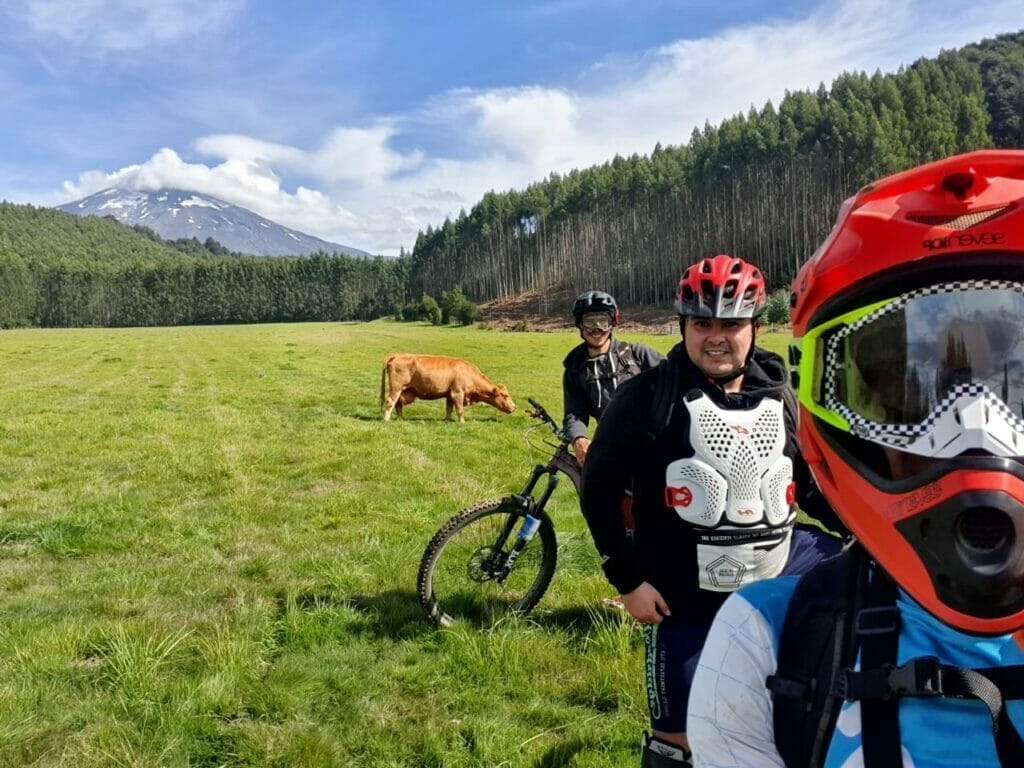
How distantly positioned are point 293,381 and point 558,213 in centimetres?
8005

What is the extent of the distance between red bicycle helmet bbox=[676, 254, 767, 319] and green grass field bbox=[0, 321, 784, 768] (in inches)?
89.9

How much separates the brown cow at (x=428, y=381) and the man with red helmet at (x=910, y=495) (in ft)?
45.7

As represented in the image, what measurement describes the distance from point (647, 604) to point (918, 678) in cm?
157

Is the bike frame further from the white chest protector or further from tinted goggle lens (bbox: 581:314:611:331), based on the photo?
the white chest protector

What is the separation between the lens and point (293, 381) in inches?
865

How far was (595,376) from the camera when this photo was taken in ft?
16.0

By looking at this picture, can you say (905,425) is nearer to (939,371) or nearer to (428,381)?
(939,371)

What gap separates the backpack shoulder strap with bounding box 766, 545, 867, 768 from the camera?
3.82 ft

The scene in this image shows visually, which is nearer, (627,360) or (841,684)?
(841,684)

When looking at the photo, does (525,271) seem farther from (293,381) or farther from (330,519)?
(330,519)

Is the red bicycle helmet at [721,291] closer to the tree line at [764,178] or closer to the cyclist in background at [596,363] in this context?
the cyclist in background at [596,363]

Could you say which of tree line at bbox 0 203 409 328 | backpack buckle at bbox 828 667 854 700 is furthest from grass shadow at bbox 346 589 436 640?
tree line at bbox 0 203 409 328

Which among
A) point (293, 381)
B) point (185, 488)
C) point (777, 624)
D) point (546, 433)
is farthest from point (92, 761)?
point (293, 381)

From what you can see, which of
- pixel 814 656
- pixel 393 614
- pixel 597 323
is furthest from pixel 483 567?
pixel 814 656
